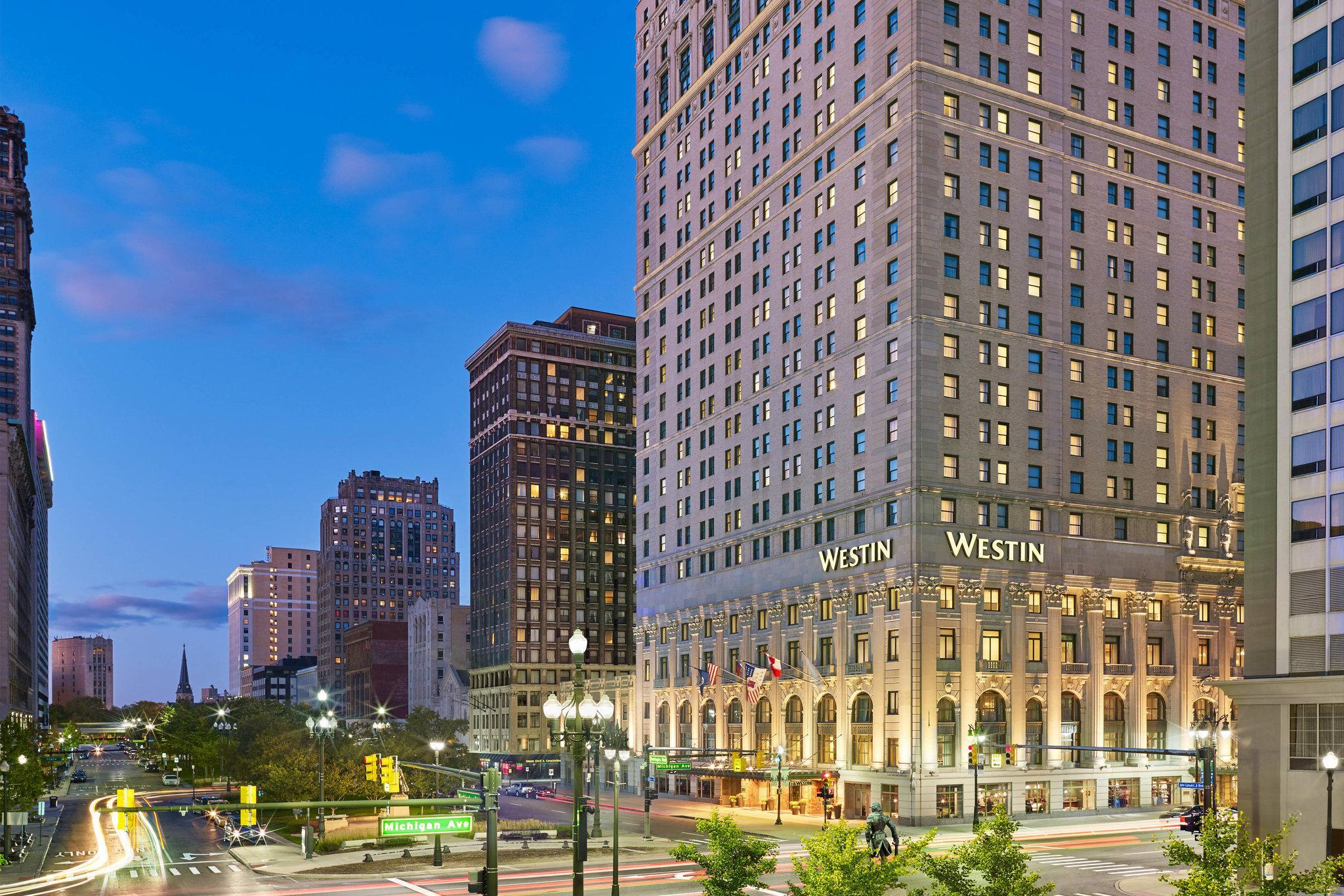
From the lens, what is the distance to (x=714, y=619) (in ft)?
376

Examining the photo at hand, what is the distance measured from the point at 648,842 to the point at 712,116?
7464cm

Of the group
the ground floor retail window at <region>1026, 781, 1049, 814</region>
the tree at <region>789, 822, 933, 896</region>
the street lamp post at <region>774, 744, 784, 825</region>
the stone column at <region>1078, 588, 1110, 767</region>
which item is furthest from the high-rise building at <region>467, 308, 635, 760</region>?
the tree at <region>789, 822, 933, 896</region>

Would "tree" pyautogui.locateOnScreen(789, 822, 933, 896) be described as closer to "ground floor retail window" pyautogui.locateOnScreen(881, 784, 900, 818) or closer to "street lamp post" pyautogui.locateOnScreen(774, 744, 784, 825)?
"street lamp post" pyautogui.locateOnScreen(774, 744, 784, 825)

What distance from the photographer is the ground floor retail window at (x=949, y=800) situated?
8481cm

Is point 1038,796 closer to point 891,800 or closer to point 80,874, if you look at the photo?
point 891,800

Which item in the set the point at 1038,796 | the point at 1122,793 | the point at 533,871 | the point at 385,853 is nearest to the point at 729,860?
the point at 533,871

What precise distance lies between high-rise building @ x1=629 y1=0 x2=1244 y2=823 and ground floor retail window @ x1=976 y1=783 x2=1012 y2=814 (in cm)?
47

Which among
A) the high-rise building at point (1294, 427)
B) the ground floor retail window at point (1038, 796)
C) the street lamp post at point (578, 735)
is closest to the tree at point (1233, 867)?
the street lamp post at point (578, 735)

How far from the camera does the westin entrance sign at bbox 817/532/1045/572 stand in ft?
289

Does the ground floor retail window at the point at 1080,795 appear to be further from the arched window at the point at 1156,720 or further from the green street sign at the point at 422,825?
the green street sign at the point at 422,825

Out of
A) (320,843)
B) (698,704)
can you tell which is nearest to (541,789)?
(698,704)

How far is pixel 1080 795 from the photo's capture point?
91.8m

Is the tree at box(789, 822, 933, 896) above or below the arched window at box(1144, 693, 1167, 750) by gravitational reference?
above

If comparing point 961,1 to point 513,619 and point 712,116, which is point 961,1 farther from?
point 513,619
